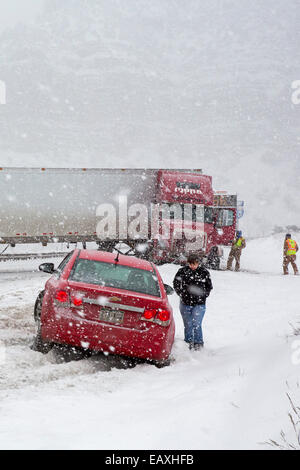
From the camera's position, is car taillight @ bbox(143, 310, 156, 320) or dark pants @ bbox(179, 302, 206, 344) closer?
car taillight @ bbox(143, 310, 156, 320)

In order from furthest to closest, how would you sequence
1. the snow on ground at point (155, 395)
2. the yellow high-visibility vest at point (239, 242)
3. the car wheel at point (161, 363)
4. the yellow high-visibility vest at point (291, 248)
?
1. the yellow high-visibility vest at point (239, 242)
2. the yellow high-visibility vest at point (291, 248)
3. the car wheel at point (161, 363)
4. the snow on ground at point (155, 395)

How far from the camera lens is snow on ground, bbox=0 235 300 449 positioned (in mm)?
3455

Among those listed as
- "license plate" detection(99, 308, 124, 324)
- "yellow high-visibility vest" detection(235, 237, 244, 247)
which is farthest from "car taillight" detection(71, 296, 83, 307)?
"yellow high-visibility vest" detection(235, 237, 244, 247)

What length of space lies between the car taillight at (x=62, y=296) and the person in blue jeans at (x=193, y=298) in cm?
214

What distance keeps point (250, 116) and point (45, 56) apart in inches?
→ 2560

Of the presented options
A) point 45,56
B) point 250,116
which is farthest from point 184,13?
point 250,116

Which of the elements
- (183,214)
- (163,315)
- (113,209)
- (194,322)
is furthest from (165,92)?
(163,315)

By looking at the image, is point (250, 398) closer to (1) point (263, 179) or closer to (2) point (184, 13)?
(1) point (263, 179)

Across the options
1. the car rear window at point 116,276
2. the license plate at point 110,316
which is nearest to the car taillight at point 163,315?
the car rear window at point 116,276

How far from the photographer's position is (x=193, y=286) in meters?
7.29

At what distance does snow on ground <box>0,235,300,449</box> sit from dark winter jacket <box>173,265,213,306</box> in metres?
0.77

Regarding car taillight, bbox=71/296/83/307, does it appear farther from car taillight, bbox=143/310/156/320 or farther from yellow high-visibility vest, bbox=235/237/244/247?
yellow high-visibility vest, bbox=235/237/244/247

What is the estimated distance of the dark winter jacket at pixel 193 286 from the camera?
727 centimetres

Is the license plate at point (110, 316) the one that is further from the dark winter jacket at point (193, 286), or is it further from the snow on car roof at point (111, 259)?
the dark winter jacket at point (193, 286)
